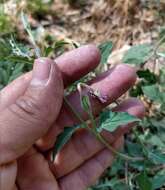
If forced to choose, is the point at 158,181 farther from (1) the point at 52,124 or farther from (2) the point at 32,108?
(2) the point at 32,108

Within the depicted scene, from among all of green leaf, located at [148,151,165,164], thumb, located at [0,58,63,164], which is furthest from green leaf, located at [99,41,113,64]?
green leaf, located at [148,151,165,164]

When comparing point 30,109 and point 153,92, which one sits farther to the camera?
point 153,92

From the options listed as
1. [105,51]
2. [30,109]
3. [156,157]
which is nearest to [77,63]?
[105,51]

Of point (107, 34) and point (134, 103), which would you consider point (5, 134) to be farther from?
point (107, 34)

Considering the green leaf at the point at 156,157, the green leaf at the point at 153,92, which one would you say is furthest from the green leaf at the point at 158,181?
the green leaf at the point at 153,92

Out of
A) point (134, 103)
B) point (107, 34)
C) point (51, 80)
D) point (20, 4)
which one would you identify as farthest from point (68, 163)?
point (20, 4)

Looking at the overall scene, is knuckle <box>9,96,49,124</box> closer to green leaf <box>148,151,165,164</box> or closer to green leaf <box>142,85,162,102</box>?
green leaf <box>148,151,165,164</box>
